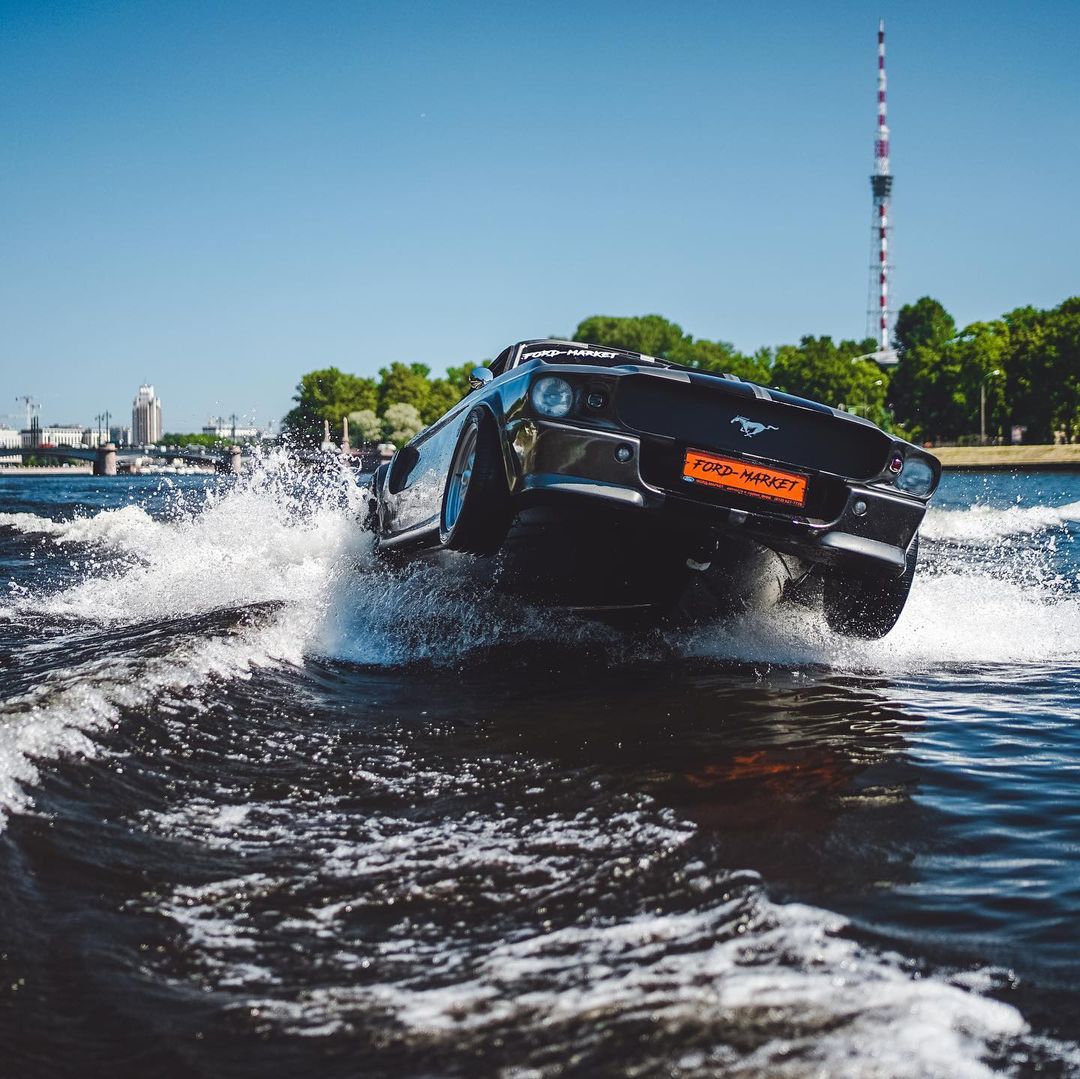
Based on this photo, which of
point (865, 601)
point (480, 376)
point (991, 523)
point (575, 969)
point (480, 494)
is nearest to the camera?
point (575, 969)

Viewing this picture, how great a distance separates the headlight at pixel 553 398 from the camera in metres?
4.67

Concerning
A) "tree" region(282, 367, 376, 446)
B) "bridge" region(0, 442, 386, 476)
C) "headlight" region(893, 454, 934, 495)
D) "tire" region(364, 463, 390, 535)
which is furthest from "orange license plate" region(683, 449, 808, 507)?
"tree" region(282, 367, 376, 446)

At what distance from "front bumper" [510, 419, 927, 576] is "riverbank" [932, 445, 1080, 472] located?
63.9 meters

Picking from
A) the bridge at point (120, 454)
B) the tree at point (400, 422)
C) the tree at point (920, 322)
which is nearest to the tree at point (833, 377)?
the tree at point (920, 322)

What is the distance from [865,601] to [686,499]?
1.59 meters

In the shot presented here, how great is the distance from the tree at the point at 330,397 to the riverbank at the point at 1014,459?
69.5m

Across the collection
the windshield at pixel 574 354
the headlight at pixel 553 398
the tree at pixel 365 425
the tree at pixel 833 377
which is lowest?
the headlight at pixel 553 398

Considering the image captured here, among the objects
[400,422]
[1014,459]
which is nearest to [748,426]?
[1014,459]

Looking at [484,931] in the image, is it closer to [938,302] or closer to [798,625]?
[798,625]

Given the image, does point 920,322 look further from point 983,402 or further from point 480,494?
point 480,494

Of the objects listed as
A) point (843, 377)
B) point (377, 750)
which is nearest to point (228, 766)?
point (377, 750)

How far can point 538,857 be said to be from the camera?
287cm

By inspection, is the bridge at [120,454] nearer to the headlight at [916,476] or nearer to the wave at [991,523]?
the wave at [991,523]

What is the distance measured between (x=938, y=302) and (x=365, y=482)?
424 feet
